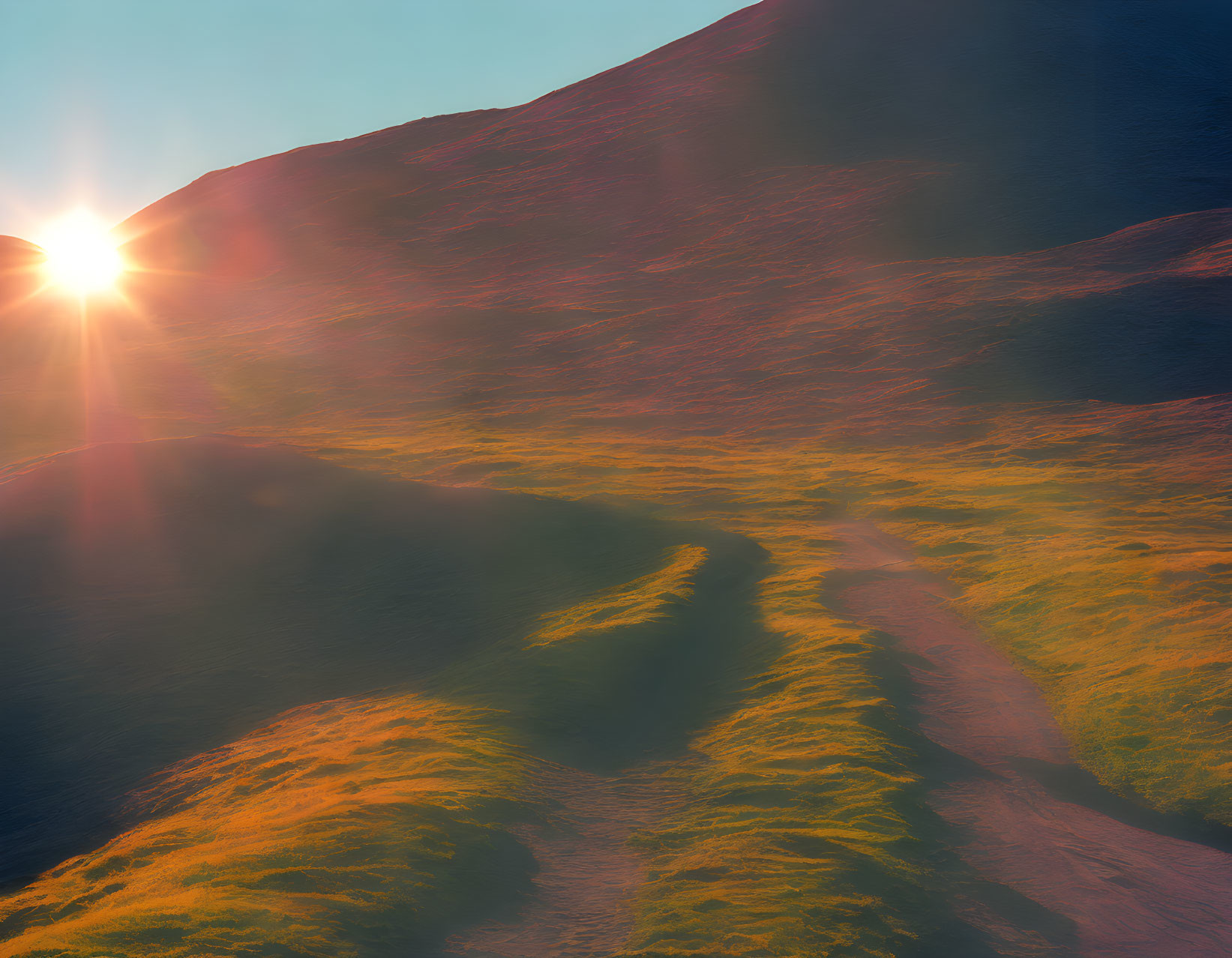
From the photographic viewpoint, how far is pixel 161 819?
18.3m

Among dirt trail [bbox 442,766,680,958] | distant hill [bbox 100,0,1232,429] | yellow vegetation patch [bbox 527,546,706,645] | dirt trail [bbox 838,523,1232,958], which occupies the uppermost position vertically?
distant hill [bbox 100,0,1232,429]

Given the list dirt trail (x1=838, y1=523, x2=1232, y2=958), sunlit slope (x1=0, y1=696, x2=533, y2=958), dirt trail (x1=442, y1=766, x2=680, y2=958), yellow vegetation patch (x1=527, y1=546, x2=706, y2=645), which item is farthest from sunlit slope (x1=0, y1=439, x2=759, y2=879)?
dirt trail (x1=838, y1=523, x2=1232, y2=958)

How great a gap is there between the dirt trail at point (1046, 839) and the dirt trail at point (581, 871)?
487cm

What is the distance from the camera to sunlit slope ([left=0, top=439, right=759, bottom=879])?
21.6 metres

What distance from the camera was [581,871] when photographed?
14.6m

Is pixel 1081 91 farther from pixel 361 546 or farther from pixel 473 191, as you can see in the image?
pixel 361 546

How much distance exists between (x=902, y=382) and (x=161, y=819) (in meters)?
54.9

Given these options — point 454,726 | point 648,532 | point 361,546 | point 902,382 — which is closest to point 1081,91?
point 902,382

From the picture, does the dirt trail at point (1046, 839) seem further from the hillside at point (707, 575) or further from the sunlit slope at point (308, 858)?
the sunlit slope at point (308, 858)

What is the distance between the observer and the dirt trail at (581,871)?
12656mm

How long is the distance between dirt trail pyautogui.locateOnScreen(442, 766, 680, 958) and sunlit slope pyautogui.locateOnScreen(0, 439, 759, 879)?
175 centimetres

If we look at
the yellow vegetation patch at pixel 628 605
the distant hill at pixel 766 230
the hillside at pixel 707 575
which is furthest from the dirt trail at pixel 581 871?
the distant hill at pixel 766 230

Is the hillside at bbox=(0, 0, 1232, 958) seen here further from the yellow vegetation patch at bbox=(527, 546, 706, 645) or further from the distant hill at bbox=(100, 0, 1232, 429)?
the distant hill at bbox=(100, 0, 1232, 429)

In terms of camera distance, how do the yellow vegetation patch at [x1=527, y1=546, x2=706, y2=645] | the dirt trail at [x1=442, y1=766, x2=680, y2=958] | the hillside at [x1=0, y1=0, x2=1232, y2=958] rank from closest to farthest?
the dirt trail at [x1=442, y1=766, x2=680, y2=958] → the hillside at [x1=0, y1=0, x2=1232, y2=958] → the yellow vegetation patch at [x1=527, y1=546, x2=706, y2=645]
